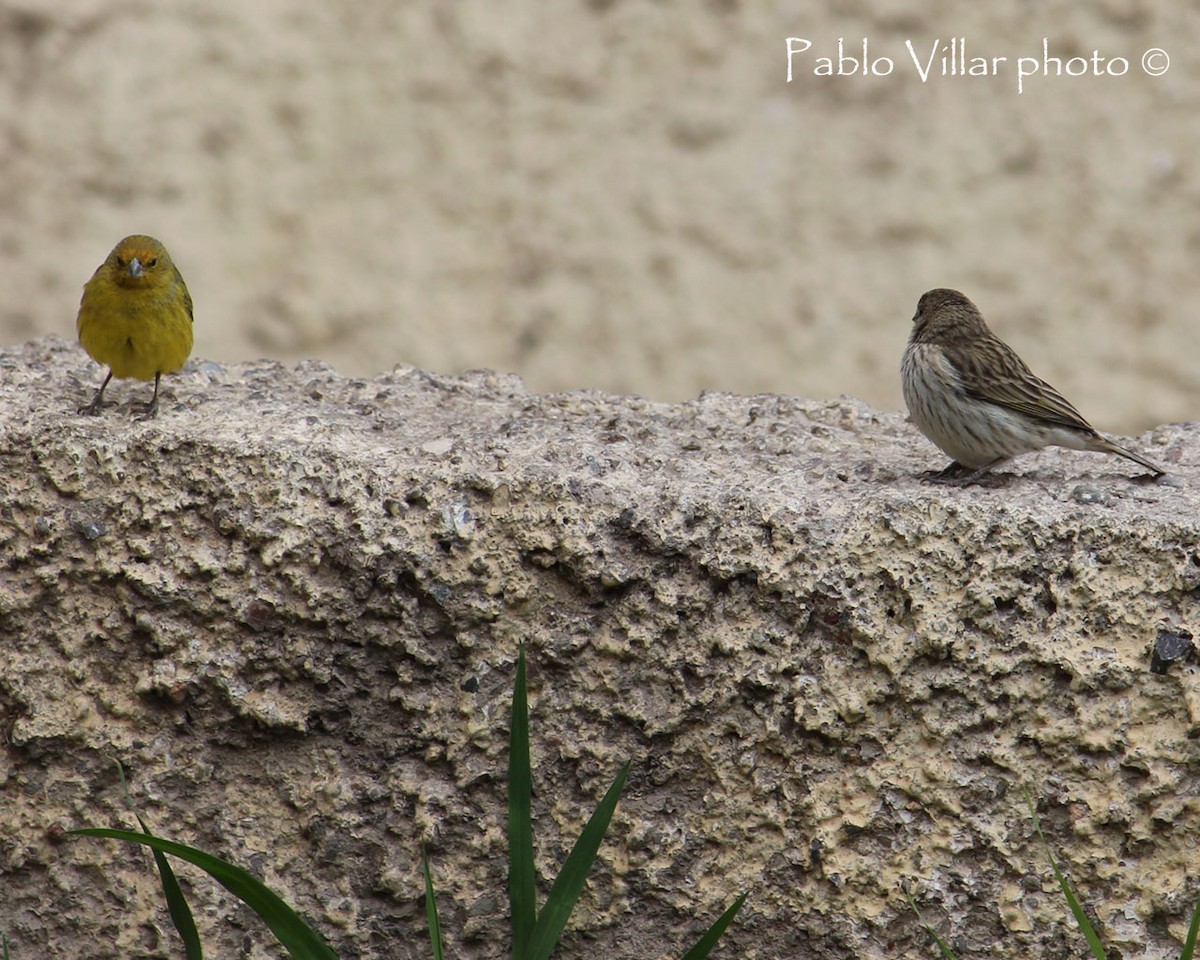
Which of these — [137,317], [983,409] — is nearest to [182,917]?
[137,317]

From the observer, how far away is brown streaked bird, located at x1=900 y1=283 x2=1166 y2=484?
114 inches

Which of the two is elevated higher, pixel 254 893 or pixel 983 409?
pixel 983 409

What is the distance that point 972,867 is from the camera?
94.3 inches

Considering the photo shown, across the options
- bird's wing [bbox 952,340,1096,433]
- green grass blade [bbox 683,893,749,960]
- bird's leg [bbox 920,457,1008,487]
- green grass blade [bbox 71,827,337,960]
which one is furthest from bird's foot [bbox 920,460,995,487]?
green grass blade [bbox 71,827,337,960]

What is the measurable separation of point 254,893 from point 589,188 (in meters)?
3.64

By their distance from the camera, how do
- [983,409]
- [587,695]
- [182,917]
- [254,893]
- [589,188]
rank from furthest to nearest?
[589,188] < [983,409] < [587,695] < [182,917] < [254,893]

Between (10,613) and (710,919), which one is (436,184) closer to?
(10,613)

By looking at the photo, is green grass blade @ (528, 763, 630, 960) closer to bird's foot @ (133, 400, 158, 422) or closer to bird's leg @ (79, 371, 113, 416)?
bird's foot @ (133, 400, 158, 422)

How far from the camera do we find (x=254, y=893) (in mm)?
2123

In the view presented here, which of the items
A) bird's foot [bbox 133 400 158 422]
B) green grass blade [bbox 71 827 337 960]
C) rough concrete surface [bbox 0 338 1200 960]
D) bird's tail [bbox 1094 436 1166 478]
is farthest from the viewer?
bird's tail [bbox 1094 436 1166 478]

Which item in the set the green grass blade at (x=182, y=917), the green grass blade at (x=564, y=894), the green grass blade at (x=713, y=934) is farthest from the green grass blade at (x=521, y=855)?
the green grass blade at (x=182, y=917)

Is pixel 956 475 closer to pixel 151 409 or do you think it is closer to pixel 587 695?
pixel 587 695

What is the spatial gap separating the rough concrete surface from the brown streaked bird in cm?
31

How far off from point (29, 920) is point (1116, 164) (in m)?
4.37
